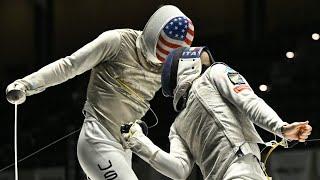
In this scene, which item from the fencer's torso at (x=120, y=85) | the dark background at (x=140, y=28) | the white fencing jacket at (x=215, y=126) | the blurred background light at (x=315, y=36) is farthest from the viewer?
the blurred background light at (x=315, y=36)

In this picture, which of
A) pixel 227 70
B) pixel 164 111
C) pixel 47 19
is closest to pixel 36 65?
pixel 47 19

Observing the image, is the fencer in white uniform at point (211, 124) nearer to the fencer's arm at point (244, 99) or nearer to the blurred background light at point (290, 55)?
the fencer's arm at point (244, 99)

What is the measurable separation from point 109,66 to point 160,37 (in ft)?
0.66

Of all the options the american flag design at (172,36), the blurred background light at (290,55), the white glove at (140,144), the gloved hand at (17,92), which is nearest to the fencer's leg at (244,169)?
the white glove at (140,144)

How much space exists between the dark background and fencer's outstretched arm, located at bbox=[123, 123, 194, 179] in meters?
0.99

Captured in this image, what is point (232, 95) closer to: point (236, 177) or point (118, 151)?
point (236, 177)

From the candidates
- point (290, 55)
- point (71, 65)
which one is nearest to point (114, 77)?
point (71, 65)

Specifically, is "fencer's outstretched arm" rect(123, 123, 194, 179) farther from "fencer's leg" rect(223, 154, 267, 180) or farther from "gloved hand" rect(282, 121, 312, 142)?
"gloved hand" rect(282, 121, 312, 142)

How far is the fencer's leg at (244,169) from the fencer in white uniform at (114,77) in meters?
0.57

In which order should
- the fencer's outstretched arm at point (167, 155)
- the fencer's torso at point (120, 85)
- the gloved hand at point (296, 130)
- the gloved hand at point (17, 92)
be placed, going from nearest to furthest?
the gloved hand at point (296, 130) → the fencer's outstretched arm at point (167, 155) → the gloved hand at point (17, 92) → the fencer's torso at point (120, 85)

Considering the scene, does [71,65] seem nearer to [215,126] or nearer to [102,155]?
[102,155]

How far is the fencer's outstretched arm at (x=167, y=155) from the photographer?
241 cm

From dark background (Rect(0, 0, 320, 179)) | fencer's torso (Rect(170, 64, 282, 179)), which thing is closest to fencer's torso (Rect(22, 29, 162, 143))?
fencer's torso (Rect(170, 64, 282, 179))

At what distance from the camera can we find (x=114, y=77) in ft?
9.39
